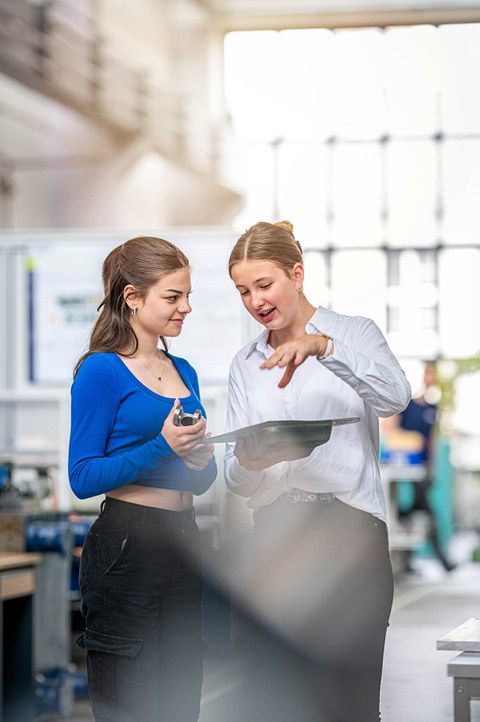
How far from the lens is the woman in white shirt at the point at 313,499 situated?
6.54ft

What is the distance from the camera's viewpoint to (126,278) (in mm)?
1960

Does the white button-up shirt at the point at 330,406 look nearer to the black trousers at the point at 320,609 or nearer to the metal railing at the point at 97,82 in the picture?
the black trousers at the point at 320,609

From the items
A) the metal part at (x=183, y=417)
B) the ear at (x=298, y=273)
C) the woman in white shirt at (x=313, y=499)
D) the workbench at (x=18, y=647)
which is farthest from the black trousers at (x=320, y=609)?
the workbench at (x=18, y=647)

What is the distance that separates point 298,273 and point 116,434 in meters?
0.41

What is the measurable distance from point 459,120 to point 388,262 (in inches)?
61.1

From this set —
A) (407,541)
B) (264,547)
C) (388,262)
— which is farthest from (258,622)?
(388,262)

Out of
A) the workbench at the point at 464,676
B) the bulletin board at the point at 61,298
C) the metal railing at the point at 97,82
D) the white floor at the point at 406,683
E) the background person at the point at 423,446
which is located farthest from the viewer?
the background person at the point at 423,446

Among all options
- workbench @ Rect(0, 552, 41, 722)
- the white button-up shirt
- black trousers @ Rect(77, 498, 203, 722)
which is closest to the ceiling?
the white button-up shirt

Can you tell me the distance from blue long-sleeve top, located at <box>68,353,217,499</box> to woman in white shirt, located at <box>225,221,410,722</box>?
0.44 feet

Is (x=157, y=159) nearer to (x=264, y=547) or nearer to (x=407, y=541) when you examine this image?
(x=407, y=541)

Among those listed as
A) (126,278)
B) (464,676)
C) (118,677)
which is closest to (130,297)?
(126,278)

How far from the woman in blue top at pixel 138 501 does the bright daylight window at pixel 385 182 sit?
28.8 feet

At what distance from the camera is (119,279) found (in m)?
1.98

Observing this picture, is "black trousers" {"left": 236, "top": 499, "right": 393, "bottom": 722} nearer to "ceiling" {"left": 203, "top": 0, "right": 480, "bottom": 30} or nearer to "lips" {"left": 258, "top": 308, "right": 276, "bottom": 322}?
"lips" {"left": 258, "top": 308, "right": 276, "bottom": 322}
